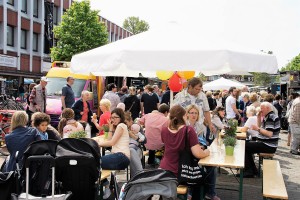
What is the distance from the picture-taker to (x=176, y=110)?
5.23 m

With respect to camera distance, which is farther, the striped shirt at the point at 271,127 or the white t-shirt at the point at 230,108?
the white t-shirt at the point at 230,108

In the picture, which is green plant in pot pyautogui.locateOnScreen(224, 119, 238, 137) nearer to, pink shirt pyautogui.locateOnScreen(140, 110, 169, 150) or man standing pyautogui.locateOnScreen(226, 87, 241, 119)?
pink shirt pyautogui.locateOnScreen(140, 110, 169, 150)

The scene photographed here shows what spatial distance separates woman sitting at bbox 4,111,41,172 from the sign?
24.7 metres

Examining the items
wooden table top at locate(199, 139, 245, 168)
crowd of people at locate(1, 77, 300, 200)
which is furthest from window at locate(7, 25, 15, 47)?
wooden table top at locate(199, 139, 245, 168)

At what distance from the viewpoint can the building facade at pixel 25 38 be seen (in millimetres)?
29703

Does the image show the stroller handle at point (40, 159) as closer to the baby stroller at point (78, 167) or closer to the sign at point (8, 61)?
the baby stroller at point (78, 167)

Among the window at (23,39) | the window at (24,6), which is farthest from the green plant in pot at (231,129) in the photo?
the window at (24,6)

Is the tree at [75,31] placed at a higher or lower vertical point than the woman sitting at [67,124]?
higher

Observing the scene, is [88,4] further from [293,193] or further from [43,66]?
[293,193]

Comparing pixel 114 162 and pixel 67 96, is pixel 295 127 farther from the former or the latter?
pixel 114 162

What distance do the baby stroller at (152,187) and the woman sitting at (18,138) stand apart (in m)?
A: 1.91

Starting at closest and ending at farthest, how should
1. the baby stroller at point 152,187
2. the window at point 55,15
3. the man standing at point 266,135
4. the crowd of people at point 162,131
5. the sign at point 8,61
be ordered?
the baby stroller at point 152,187
the crowd of people at point 162,131
the man standing at point 266,135
the sign at point 8,61
the window at point 55,15

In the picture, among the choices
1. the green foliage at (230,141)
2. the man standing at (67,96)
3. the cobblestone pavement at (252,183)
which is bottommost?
the cobblestone pavement at (252,183)

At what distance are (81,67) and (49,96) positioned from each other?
28.4 feet
